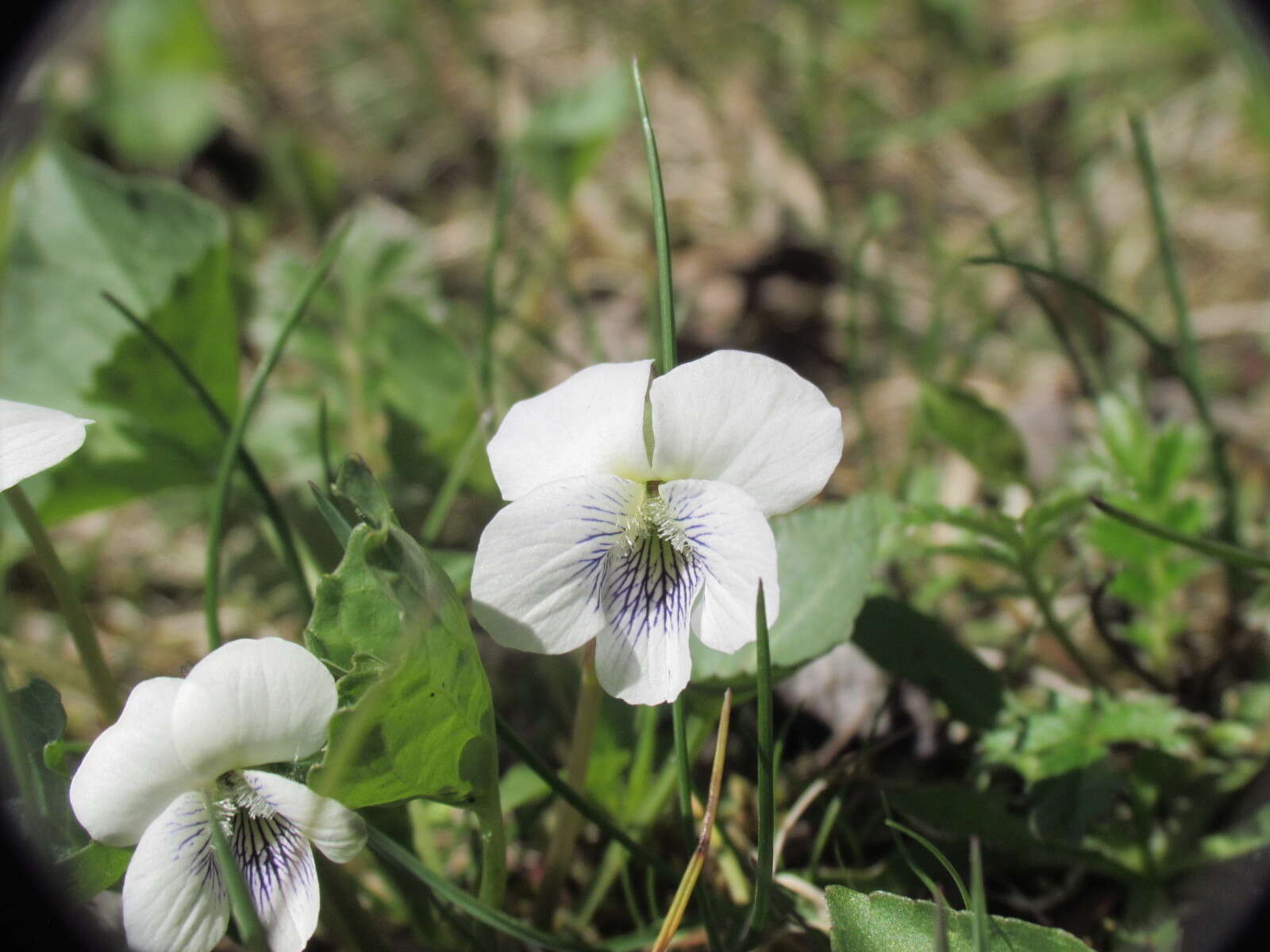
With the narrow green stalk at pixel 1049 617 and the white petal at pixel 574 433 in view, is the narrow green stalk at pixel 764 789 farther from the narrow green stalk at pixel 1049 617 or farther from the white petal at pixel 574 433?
the narrow green stalk at pixel 1049 617

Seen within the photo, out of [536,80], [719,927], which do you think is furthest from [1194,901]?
[536,80]

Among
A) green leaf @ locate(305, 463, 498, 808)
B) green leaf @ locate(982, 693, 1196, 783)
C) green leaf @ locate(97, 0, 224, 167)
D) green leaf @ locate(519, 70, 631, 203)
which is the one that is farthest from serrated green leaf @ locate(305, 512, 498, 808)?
green leaf @ locate(97, 0, 224, 167)

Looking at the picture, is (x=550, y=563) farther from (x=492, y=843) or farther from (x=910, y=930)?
(x=910, y=930)

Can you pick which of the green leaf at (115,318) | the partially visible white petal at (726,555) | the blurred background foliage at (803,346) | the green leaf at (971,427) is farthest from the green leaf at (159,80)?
the partially visible white petal at (726,555)

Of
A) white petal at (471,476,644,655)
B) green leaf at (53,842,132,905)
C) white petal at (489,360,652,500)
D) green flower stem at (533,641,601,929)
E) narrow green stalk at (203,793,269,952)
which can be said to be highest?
white petal at (489,360,652,500)

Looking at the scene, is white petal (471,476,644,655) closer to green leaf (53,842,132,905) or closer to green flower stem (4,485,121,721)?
green leaf (53,842,132,905)
